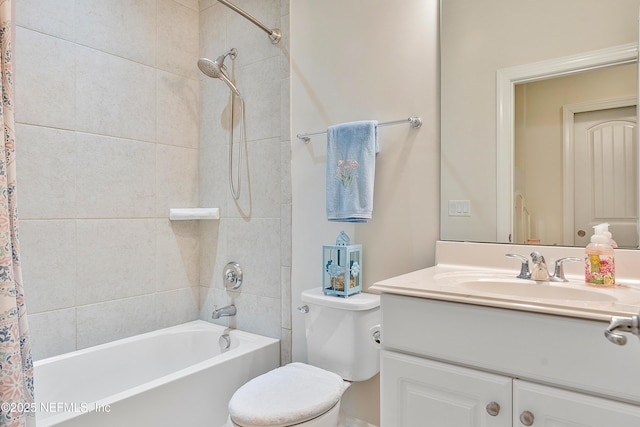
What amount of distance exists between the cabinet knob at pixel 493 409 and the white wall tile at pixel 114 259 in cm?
184

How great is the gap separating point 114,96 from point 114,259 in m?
0.86

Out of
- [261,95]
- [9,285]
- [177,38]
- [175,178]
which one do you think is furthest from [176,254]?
[9,285]

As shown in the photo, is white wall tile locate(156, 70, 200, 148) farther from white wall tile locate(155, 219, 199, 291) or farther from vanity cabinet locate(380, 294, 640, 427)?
vanity cabinet locate(380, 294, 640, 427)

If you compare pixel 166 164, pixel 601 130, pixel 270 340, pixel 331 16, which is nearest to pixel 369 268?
pixel 270 340

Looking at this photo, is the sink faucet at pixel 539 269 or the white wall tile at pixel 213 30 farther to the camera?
the white wall tile at pixel 213 30

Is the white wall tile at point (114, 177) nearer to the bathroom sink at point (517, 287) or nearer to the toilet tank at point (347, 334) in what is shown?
the toilet tank at point (347, 334)

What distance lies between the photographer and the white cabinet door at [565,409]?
31.2 inches

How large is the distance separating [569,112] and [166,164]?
2006 mm

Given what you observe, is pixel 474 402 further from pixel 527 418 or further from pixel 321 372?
pixel 321 372

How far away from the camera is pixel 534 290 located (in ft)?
3.86

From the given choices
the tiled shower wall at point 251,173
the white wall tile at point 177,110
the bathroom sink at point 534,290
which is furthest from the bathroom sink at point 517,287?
the white wall tile at point 177,110

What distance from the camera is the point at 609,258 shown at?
3.61ft

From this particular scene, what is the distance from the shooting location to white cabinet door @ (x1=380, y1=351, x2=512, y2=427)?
0.93 metres

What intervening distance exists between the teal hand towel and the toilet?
38 centimetres
